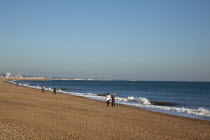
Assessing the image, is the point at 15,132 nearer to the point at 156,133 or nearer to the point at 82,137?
the point at 82,137

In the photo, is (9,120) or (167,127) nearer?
(9,120)

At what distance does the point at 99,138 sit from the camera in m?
11.6

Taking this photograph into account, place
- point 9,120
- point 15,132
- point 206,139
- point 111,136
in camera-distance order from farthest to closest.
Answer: point 9,120
point 206,139
point 111,136
point 15,132

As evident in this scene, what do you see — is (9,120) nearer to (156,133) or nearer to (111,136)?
(111,136)

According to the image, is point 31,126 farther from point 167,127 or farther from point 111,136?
point 167,127

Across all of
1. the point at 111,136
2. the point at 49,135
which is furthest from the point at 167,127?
the point at 49,135

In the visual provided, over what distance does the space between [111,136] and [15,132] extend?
4.47m

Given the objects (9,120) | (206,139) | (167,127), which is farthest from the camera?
(167,127)

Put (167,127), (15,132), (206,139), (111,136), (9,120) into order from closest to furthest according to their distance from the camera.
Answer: (15,132)
(111,136)
(206,139)
(9,120)
(167,127)

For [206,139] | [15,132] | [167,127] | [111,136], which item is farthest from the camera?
[167,127]

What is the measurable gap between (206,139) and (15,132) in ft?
31.2

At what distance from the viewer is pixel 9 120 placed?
1423 centimetres

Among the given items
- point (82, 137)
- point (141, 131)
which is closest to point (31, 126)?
point (82, 137)

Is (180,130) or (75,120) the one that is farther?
(75,120)
